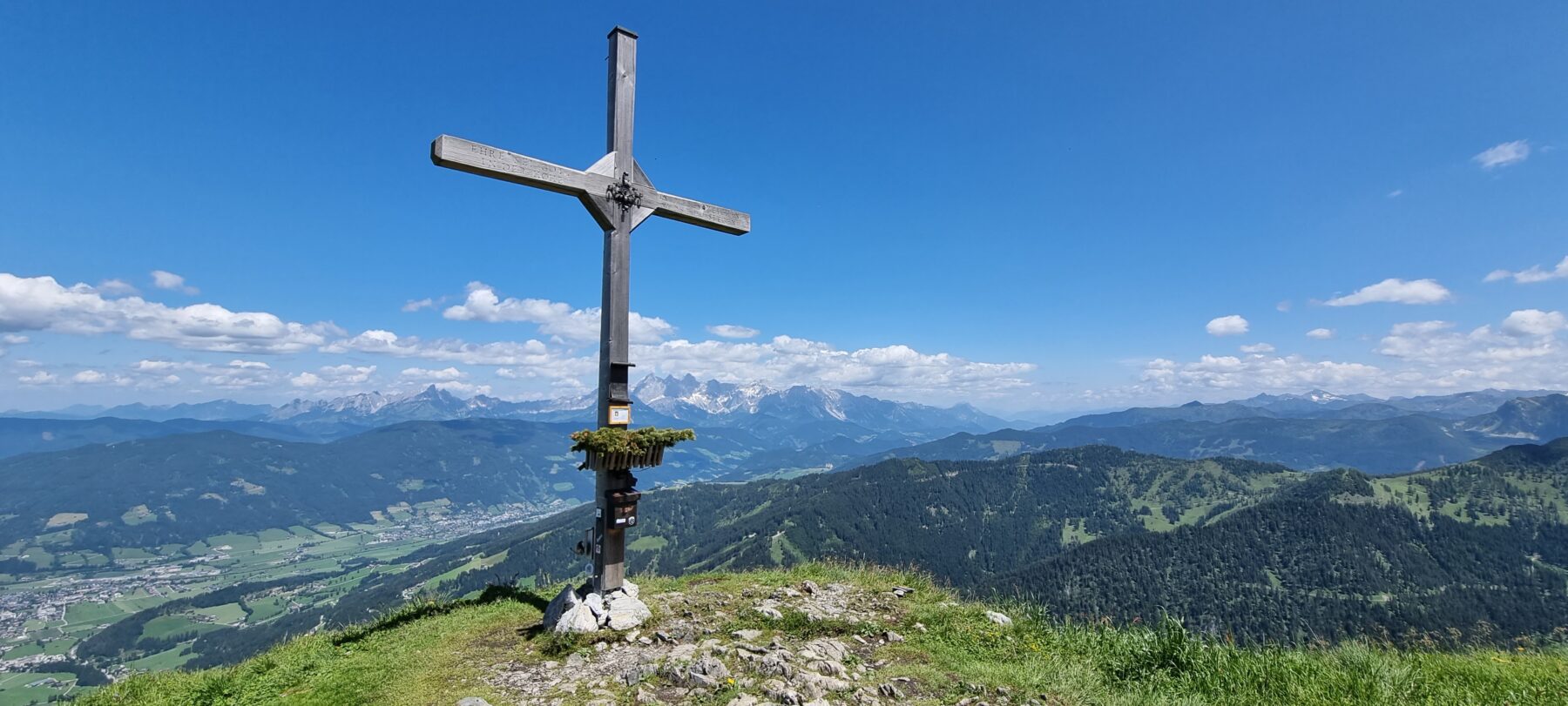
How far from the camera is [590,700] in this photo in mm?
6668

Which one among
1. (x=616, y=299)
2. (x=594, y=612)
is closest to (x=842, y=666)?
(x=594, y=612)

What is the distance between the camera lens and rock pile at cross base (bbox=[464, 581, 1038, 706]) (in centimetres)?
668

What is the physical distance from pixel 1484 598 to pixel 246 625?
340841 mm

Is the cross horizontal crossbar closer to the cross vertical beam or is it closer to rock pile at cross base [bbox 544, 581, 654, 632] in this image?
the cross vertical beam

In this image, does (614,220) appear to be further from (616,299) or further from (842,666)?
(842,666)

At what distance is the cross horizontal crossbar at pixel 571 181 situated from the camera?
27.9 feet

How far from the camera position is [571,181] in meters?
9.68

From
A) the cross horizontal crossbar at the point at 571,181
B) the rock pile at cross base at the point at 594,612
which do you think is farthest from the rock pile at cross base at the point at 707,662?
the cross horizontal crossbar at the point at 571,181

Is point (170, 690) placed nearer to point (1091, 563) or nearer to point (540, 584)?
point (540, 584)

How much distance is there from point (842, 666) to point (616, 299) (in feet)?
21.0

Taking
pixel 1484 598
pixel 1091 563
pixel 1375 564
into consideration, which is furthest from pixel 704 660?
pixel 1375 564

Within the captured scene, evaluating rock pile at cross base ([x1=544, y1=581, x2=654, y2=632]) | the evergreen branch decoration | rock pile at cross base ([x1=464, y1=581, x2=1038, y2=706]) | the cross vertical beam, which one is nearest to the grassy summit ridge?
rock pile at cross base ([x1=464, y1=581, x2=1038, y2=706])

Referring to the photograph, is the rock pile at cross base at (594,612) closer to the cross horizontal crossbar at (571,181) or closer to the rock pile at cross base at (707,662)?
the rock pile at cross base at (707,662)

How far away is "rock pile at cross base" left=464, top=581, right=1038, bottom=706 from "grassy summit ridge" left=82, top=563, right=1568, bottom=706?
3cm
